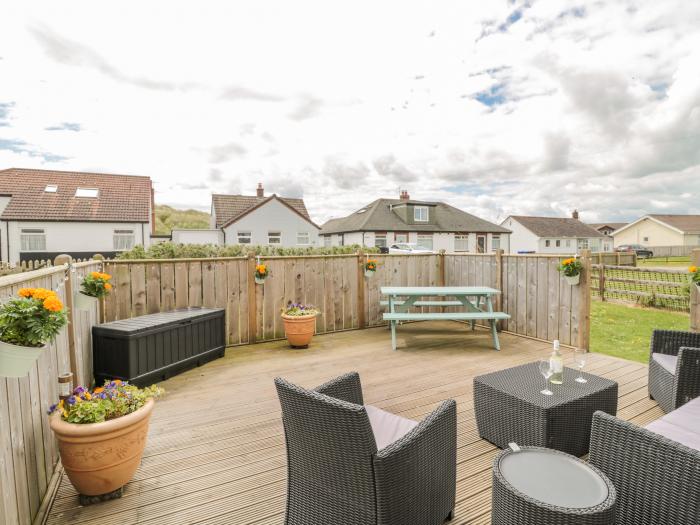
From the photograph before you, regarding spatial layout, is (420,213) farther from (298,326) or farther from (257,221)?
(298,326)

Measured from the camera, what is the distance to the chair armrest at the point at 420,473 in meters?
1.46

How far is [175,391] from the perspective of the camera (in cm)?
390

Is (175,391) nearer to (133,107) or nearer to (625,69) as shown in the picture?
(133,107)

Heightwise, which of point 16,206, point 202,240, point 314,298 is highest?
point 16,206

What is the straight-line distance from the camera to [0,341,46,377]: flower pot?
4.52ft

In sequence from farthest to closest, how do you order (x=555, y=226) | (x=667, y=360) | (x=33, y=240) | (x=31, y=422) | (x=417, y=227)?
(x=555, y=226), (x=417, y=227), (x=33, y=240), (x=667, y=360), (x=31, y=422)

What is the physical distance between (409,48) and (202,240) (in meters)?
19.8

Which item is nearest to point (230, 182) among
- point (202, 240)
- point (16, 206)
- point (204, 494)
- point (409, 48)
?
point (202, 240)

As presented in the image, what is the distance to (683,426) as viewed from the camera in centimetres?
211

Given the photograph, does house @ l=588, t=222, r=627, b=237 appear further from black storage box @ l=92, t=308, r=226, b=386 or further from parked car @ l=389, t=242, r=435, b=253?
black storage box @ l=92, t=308, r=226, b=386

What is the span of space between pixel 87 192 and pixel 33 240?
10.9 ft

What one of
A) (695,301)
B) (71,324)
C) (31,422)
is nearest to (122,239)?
(71,324)

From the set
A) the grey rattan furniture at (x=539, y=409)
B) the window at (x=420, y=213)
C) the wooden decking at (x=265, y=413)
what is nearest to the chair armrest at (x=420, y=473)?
the wooden decking at (x=265, y=413)

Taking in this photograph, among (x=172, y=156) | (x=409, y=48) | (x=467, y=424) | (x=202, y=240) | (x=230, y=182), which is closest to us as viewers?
(x=467, y=424)
